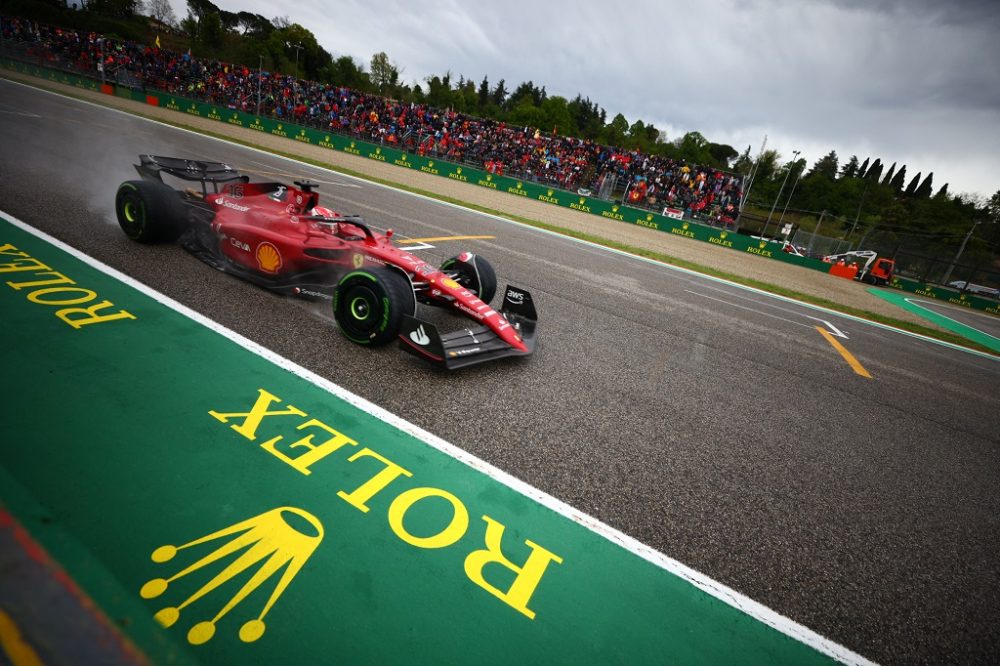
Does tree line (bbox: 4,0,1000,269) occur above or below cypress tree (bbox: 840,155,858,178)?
below

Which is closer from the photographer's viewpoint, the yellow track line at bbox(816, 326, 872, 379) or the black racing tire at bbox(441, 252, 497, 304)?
the black racing tire at bbox(441, 252, 497, 304)

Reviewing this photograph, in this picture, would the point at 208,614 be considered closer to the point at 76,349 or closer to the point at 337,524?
the point at 337,524

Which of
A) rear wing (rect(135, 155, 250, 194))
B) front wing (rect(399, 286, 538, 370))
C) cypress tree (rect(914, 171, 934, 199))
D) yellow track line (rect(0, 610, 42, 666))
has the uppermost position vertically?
cypress tree (rect(914, 171, 934, 199))

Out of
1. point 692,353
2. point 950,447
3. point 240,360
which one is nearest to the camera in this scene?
point 240,360

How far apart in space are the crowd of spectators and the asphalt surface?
67.1ft

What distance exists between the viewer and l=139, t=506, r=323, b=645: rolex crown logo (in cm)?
165

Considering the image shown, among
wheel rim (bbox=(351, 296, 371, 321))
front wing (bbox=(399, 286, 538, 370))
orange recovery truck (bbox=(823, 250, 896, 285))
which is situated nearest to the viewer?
front wing (bbox=(399, 286, 538, 370))

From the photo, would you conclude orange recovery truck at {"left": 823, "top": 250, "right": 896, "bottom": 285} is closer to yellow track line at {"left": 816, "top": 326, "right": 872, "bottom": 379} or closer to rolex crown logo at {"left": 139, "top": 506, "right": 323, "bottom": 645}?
yellow track line at {"left": 816, "top": 326, "right": 872, "bottom": 379}

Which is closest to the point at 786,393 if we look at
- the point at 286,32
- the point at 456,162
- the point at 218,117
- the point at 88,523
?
the point at 88,523

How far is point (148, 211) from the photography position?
4.86m

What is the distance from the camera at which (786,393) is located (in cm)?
495

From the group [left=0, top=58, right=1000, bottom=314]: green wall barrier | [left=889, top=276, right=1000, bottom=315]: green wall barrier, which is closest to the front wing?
[left=0, top=58, right=1000, bottom=314]: green wall barrier

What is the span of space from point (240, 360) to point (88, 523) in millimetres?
1604

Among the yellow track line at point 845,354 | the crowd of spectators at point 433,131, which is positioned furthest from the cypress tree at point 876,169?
the yellow track line at point 845,354
